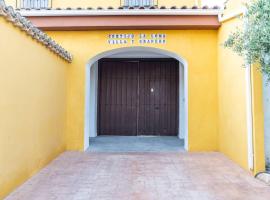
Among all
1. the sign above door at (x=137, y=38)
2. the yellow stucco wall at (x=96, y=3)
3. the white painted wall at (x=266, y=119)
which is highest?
the yellow stucco wall at (x=96, y=3)

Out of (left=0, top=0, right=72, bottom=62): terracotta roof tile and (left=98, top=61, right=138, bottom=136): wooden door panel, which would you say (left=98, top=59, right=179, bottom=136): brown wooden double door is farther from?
(left=0, top=0, right=72, bottom=62): terracotta roof tile

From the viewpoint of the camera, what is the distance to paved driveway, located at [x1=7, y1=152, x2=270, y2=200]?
4426 millimetres

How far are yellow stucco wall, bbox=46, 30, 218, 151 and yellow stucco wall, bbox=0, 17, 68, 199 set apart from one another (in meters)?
1.09

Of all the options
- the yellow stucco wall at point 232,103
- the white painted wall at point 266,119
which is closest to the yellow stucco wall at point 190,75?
the yellow stucco wall at point 232,103

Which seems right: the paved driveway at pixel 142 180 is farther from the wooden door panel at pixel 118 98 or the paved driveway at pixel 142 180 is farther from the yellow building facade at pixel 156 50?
the wooden door panel at pixel 118 98

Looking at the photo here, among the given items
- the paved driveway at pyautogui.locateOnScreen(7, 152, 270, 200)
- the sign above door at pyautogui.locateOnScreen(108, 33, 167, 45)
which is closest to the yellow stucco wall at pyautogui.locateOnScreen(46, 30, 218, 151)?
the sign above door at pyautogui.locateOnScreen(108, 33, 167, 45)

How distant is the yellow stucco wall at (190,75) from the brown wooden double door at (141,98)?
3.32 metres

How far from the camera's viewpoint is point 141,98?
455 inches

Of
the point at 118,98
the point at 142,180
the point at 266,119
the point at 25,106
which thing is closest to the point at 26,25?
the point at 25,106

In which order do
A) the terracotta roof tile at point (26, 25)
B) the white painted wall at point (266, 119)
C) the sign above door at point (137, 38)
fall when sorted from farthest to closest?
the sign above door at point (137, 38) < the white painted wall at point (266, 119) < the terracotta roof tile at point (26, 25)

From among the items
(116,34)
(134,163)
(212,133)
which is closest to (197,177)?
(134,163)

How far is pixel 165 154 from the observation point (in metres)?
7.69

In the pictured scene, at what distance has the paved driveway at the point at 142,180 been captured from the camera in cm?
443

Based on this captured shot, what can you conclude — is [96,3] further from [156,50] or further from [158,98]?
[158,98]
